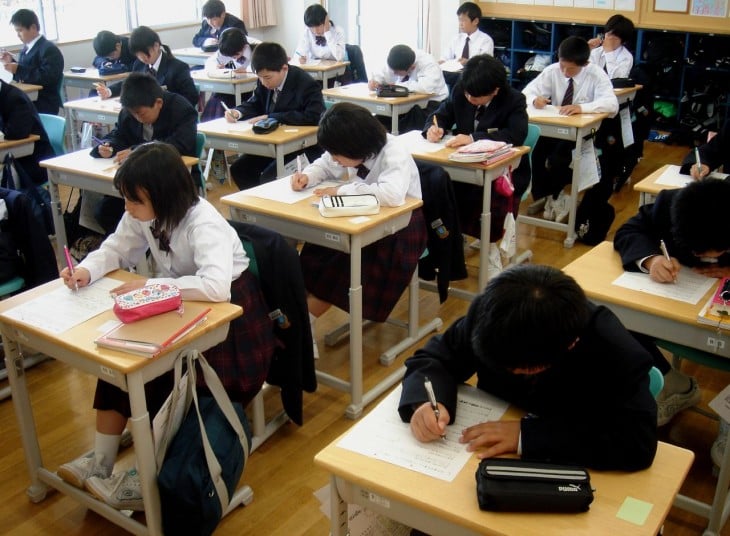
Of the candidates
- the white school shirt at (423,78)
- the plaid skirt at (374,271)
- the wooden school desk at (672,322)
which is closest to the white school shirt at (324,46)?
the white school shirt at (423,78)

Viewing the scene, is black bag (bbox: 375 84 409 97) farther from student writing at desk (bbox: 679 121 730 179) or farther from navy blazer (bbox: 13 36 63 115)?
navy blazer (bbox: 13 36 63 115)

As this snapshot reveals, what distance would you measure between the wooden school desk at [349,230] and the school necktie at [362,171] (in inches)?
10.0

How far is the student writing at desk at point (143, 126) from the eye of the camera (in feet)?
12.7

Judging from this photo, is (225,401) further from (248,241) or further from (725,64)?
(725,64)

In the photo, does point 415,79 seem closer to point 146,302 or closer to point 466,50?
point 466,50

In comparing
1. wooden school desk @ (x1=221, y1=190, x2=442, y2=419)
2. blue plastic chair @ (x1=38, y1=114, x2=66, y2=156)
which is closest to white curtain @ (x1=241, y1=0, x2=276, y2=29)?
blue plastic chair @ (x1=38, y1=114, x2=66, y2=156)

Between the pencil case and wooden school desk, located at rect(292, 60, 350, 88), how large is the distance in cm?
524

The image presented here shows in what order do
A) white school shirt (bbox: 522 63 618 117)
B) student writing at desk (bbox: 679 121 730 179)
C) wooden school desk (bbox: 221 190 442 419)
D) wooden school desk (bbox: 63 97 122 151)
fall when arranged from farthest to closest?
wooden school desk (bbox: 63 97 122 151) < white school shirt (bbox: 522 63 618 117) < student writing at desk (bbox: 679 121 730 179) < wooden school desk (bbox: 221 190 442 419)

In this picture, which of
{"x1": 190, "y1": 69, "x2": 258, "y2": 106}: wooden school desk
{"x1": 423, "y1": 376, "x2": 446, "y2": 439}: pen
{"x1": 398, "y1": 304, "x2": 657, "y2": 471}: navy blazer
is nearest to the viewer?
{"x1": 398, "y1": 304, "x2": 657, "y2": 471}: navy blazer

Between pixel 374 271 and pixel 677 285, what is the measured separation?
1220mm

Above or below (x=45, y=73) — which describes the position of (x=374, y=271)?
below

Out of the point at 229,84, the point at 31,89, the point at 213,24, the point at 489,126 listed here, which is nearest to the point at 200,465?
the point at 489,126

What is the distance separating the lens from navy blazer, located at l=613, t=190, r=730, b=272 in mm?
2465

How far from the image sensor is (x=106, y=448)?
2.44m
